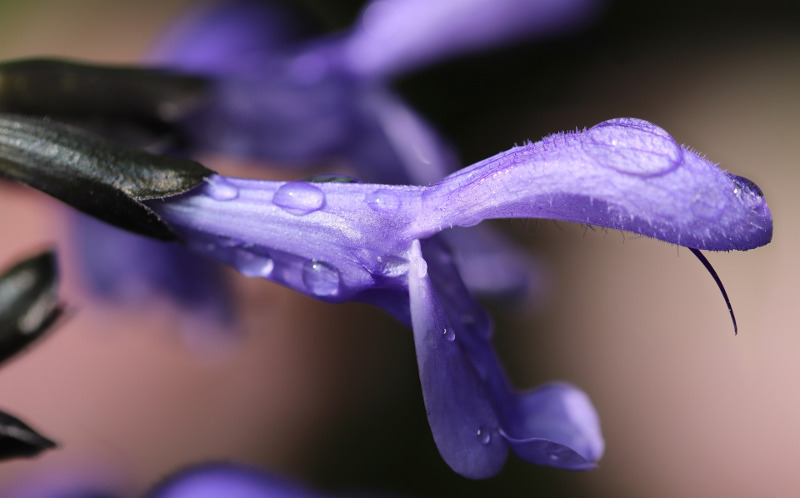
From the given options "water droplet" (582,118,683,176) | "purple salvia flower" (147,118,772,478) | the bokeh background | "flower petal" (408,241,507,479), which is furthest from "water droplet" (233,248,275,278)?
the bokeh background

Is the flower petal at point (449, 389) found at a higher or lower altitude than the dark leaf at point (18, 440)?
lower

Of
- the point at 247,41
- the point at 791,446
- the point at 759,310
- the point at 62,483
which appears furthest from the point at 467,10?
the point at 791,446

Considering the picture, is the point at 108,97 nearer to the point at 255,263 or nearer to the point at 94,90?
the point at 94,90

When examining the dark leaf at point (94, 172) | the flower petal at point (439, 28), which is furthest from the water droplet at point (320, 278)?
the flower petal at point (439, 28)

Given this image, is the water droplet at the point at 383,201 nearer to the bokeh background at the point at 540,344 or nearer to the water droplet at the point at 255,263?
the water droplet at the point at 255,263

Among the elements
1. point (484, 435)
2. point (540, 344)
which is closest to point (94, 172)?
point (484, 435)
